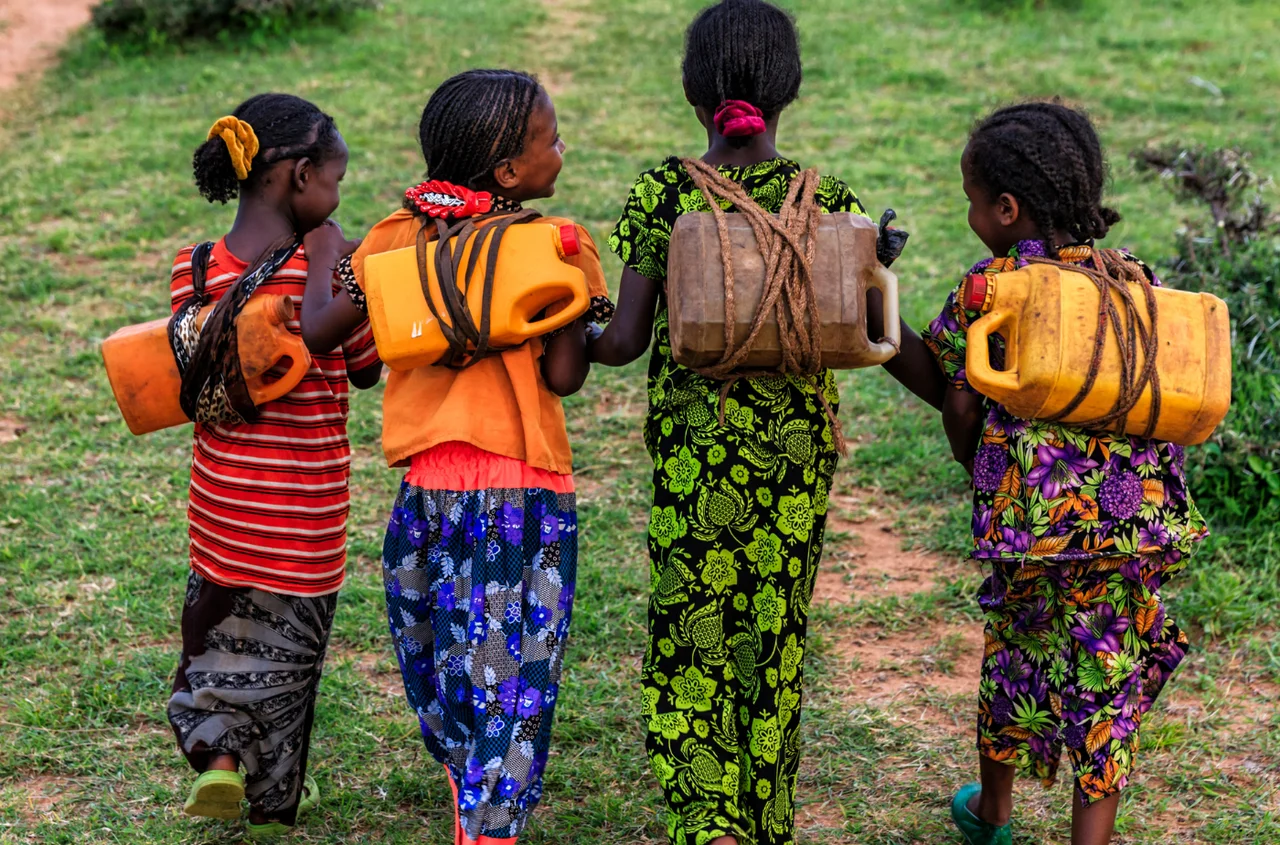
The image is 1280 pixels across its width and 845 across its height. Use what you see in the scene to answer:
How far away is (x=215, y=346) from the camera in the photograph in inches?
106


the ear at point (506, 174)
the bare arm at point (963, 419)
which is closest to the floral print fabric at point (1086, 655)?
the bare arm at point (963, 419)

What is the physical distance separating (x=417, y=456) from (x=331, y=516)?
374mm

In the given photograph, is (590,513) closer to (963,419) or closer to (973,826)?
(973,826)

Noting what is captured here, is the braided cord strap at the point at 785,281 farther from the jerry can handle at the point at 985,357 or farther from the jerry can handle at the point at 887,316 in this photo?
the jerry can handle at the point at 985,357

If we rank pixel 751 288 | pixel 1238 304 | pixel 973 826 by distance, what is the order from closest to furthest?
1. pixel 751 288
2. pixel 973 826
3. pixel 1238 304

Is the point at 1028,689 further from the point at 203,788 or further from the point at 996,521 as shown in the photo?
the point at 203,788

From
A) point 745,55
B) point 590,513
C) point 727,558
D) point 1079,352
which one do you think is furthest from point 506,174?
point 590,513

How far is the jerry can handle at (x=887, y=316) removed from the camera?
2363 mm

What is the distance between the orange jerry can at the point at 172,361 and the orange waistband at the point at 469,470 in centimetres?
36

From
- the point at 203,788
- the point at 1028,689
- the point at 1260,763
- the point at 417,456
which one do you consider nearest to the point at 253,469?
the point at 417,456

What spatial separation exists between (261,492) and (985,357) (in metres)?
1.53

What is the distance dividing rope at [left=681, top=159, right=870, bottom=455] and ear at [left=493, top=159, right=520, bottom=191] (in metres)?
0.40

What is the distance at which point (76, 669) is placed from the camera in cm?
373

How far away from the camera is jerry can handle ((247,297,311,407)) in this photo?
2689 mm
